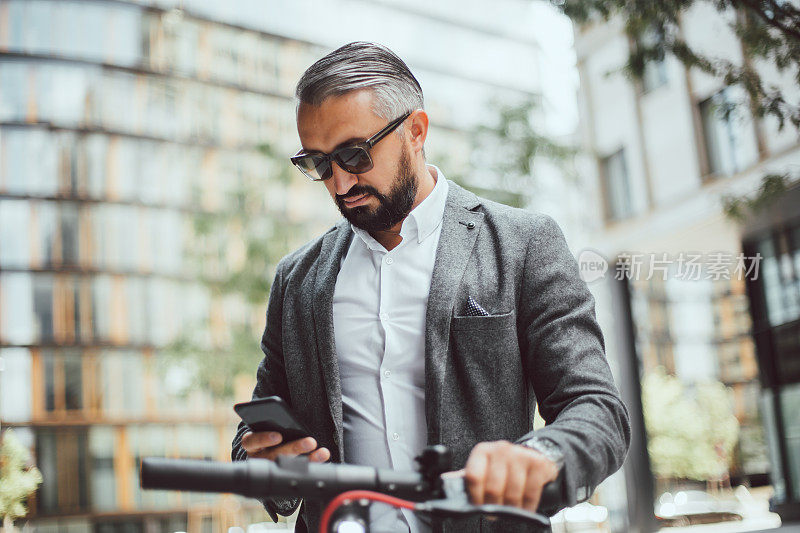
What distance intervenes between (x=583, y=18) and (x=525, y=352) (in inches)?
181

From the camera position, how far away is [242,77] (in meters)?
23.5

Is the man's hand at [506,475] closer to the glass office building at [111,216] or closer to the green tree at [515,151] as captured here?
the green tree at [515,151]

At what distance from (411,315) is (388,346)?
2.8 inches

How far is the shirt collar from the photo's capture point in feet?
4.75

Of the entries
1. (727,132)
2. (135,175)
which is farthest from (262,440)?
(135,175)

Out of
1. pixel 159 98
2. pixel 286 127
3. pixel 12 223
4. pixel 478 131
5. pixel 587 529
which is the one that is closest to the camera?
pixel 478 131

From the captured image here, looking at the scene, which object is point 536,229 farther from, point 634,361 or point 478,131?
point 478,131

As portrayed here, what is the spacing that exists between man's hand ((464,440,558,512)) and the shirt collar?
636mm

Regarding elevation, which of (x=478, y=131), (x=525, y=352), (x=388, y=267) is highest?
(x=478, y=131)

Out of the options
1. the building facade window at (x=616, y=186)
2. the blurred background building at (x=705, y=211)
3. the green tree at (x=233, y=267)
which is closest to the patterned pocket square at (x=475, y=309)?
the blurred background building at (x=705, y=211)

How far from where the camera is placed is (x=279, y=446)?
1.10 metres

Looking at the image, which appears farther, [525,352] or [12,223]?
[12,223]

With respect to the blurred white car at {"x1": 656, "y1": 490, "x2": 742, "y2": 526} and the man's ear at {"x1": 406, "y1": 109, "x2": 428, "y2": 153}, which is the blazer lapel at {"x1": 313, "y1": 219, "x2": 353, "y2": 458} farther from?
the blurred white car at {"x1": 656, "y1": 490, "x2": 742, "y2": 526}

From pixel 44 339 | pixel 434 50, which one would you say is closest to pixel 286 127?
pixel 434 50
